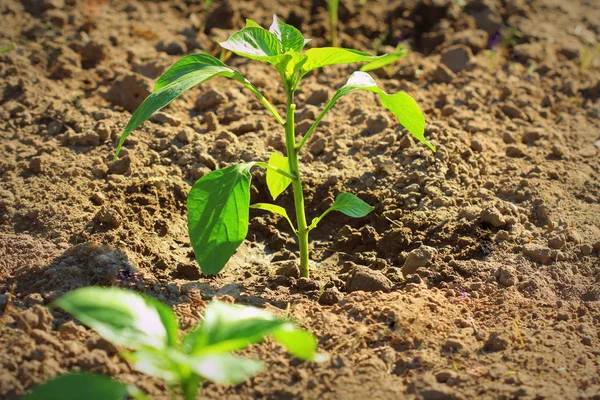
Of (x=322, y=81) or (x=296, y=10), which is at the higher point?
(x=296, y=10)

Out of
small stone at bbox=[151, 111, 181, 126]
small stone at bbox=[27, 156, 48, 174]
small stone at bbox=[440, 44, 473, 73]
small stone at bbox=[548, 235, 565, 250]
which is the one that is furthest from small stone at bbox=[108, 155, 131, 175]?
small stone at bbox=[440, 44, 473, 73]

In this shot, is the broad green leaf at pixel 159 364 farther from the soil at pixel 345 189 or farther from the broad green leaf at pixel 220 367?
the soil at pixel 345 189

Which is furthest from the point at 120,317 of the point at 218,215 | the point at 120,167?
the point at 120,167

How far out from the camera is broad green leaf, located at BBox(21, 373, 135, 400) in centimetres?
165

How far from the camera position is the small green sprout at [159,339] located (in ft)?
5.44

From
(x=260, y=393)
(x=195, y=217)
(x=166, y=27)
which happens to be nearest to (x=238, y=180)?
(x=195, y=217)

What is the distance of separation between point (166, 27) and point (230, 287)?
7.10 feet

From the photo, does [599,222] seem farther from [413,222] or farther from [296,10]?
[296,10]

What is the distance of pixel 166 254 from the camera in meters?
2.82

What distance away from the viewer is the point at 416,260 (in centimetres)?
273

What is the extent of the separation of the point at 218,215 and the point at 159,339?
0.65 meters

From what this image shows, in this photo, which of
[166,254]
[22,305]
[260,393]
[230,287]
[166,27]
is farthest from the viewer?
[166,27]

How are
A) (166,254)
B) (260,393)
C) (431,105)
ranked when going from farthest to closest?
(431,105), (166,254), (260,393)

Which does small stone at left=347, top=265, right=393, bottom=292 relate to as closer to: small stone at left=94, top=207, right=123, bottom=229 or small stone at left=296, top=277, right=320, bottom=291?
small stone at left=296, top=277, right=320, bottom=291
